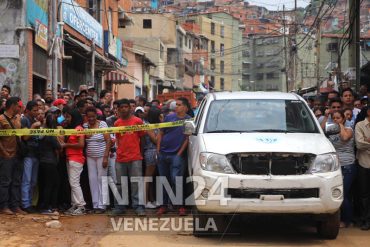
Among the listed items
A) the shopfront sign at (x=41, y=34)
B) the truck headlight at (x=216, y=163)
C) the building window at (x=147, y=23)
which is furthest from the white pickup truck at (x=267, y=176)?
the building window at (x=147, y=23)

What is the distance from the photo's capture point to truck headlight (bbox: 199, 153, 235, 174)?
724cm

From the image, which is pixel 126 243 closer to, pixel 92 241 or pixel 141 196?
pixel 92 241

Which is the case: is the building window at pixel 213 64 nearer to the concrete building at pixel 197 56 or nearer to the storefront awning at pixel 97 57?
the concrete building at pixel 197 56

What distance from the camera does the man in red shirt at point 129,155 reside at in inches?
371

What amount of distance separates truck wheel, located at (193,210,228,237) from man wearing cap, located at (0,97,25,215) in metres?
3.25

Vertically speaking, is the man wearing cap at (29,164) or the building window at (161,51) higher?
the building window at (161,51)

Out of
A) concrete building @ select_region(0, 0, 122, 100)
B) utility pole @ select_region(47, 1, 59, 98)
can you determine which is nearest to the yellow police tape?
concrete building @ select_region(0, 0, 122, 100)

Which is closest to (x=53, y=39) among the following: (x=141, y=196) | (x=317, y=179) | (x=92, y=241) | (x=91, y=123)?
(x=91, y=123)

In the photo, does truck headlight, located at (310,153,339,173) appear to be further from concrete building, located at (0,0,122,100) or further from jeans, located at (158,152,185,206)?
concrete building, located at (0,0,122,100)

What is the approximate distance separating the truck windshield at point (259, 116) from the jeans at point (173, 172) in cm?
144

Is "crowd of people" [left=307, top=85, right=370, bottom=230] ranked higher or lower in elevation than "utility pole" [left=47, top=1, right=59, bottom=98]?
lower

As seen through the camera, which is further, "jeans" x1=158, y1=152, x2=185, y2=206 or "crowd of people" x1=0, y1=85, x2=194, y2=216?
"jeans" x1=158, y1=152, x2=185, y2=206

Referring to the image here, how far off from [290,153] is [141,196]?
3.21 m

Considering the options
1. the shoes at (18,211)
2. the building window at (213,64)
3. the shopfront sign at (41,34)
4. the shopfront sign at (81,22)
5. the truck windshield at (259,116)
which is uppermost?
the building window at (213,64)
